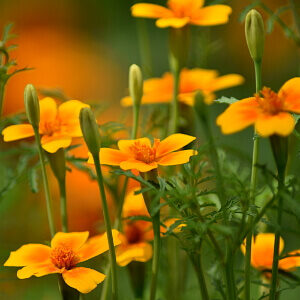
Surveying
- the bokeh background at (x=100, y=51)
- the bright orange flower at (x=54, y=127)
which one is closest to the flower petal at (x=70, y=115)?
the bright orange flower at (x=54, y=127)

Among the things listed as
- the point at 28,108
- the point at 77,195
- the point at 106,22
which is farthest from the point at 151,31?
the point at 28,108

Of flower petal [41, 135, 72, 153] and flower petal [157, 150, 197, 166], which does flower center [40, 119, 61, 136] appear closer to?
flower petal [41, 135, 72, 153]

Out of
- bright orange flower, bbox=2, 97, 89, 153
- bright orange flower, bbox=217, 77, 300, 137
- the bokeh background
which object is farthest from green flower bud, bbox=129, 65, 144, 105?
the bokeh background

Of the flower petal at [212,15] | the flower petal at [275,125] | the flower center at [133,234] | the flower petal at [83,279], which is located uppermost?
the flower petal at [212,15]

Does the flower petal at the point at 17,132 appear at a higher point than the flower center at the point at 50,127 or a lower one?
higher

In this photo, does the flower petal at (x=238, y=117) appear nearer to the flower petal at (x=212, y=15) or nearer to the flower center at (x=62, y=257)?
the flower center at (x=62, y=257)

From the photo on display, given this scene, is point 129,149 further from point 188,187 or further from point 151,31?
point 151,31
